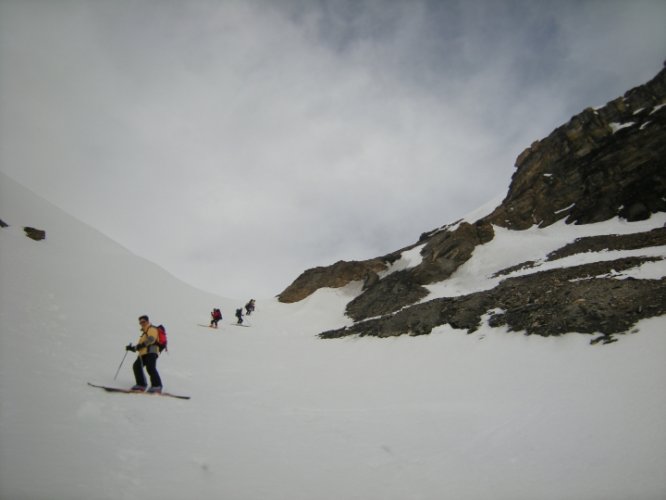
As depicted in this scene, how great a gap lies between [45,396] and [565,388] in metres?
10.4

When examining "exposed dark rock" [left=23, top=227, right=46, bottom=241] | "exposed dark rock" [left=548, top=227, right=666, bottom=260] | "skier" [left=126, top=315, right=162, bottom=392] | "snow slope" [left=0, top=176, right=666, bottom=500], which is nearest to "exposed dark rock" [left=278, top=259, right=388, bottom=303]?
"exposed dark rock" [left=548, top=227, right=666, bottom=260]

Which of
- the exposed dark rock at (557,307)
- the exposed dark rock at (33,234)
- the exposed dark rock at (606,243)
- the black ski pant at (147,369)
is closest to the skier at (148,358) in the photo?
the black ski pant at (147,369)

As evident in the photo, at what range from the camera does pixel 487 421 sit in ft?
21.6

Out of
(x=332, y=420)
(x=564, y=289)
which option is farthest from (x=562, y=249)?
(x=332, y=420)

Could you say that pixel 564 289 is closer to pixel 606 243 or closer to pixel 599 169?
pixel 606 243

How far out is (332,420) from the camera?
6695 mm

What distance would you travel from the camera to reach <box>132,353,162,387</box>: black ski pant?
7.17m

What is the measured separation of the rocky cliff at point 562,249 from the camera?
11.5 meters

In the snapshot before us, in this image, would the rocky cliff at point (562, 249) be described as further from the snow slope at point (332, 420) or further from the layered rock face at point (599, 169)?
the snow slope at point (332, 420)

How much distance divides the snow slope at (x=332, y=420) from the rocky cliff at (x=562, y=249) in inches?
69.6

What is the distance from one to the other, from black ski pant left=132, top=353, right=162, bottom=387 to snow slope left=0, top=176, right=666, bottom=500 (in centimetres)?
66

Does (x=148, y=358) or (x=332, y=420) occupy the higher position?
(x=148, y=358)

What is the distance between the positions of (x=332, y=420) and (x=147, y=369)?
14.3 feet

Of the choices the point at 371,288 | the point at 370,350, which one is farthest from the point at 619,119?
the point at 370,350
